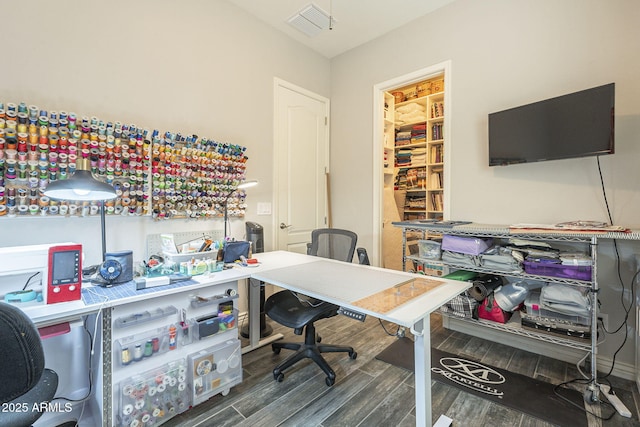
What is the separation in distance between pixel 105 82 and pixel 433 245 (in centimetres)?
279

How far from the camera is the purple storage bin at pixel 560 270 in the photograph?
1.81m

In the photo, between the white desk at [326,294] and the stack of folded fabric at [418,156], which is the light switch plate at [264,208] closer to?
the white desk at [326,294]

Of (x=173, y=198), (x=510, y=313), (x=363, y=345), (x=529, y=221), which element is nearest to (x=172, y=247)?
(x=173, y=198)

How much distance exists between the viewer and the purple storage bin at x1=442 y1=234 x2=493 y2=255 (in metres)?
2.23

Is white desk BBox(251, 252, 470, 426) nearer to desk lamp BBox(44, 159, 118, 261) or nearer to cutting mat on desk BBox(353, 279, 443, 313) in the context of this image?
cutting mat on desk BBox(353, 279, 443, 313)

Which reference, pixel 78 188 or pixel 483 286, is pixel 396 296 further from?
pixel 78 188

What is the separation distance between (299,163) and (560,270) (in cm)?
255

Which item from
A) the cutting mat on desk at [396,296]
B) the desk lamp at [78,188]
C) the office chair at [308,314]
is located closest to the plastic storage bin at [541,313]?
the cutting mat on desk at [396,296]

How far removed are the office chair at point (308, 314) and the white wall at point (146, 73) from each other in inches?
35.6

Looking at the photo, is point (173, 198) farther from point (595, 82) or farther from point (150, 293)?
point (595, 82)

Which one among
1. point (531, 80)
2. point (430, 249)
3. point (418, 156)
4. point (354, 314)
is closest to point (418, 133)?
point (418, 156)

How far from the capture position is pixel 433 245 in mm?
2504

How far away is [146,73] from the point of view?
7.13 feet

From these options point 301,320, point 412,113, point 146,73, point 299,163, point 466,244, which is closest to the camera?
point 301,320
